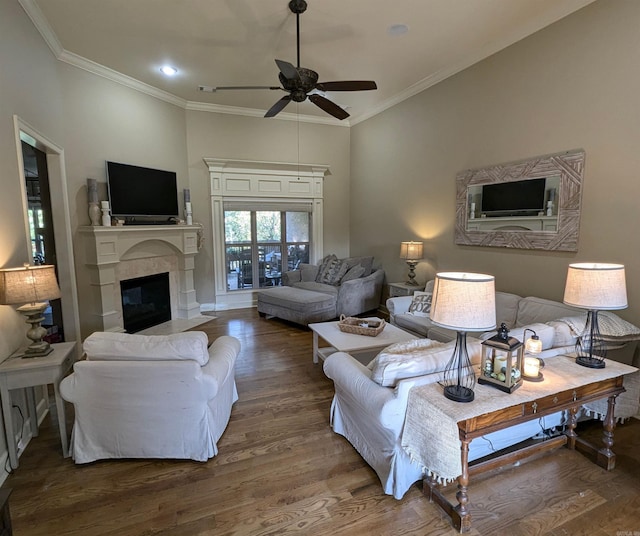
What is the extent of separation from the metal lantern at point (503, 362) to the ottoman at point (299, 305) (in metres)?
3.27

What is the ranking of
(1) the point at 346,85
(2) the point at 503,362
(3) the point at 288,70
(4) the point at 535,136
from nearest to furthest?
(2) the point at 503,362
(3) the point at 288,70
(1) the point at 346,85
(4) the point at 535,136

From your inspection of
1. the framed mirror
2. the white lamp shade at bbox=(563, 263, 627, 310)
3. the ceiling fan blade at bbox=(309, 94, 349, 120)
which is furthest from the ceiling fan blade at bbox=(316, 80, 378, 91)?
the white lamp shade at bbox=(563, 263, 627, 310)

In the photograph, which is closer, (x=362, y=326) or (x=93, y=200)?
(x=362, y=326)

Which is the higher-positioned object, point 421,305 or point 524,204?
point 524,204

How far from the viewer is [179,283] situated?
5.75 meters

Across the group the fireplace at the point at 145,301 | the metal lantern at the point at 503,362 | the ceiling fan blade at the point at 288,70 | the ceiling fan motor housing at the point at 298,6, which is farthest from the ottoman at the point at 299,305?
the ceiling fan motor housing at the point at 298,6

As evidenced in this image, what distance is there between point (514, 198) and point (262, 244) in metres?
4.23

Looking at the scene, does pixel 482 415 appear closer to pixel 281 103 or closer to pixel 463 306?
pixel 463 306

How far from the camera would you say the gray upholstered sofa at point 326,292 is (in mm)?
5059

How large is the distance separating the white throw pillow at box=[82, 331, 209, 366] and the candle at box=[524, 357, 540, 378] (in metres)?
1.92

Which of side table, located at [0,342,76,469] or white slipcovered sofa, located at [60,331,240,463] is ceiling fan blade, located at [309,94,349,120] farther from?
side table, located at [0,342,76,469]

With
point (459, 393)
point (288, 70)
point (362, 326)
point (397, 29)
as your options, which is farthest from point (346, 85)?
point (459, 393)

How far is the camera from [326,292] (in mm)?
5379

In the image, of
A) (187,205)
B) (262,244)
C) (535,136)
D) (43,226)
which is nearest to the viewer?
(535,136)
